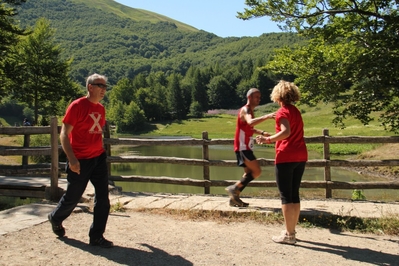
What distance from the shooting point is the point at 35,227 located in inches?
212

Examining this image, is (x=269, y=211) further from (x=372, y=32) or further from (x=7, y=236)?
(x=372, y=32)

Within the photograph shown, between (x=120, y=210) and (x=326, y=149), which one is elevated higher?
(x=326, y=149)

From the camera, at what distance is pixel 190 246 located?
15.7ft

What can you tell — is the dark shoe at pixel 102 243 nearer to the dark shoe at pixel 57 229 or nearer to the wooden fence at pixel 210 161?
the dark shoe at pixel 57 229

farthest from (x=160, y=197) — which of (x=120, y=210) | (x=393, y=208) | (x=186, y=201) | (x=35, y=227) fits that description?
(x=393, y=208)

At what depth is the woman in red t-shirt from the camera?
15.7 feet

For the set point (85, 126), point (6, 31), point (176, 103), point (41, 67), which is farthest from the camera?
point (176, 103)

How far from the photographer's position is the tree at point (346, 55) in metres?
9.83

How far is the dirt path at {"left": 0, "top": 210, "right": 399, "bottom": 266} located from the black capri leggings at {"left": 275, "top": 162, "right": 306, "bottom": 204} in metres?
0.56

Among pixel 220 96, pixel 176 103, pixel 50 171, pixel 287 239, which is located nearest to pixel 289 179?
pixel 287 239

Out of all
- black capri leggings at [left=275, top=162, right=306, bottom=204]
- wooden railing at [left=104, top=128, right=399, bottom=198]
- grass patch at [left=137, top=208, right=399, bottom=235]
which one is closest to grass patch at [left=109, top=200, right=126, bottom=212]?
grass patch at [left=137, top=208, right=399, bottom=235]

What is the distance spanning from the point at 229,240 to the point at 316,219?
1.62 meters

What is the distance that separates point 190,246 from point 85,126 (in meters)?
1.79

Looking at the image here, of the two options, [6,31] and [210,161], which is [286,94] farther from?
→ [6,31]
